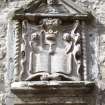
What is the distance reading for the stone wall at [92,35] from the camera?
424cm

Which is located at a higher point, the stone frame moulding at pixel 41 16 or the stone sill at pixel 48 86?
the stone frame moulding at pixel 41 16

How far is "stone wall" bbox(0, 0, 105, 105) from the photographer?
167 inches

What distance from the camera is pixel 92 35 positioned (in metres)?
4.39

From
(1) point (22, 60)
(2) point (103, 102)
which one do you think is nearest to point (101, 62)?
(2) point (103, 102)

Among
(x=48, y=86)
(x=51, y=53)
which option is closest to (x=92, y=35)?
(x=51, y=53)

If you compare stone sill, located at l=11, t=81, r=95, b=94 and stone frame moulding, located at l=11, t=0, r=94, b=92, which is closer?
stone sill, located at l=11, t=81, r=95, b=94

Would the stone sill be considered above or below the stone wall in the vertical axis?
below

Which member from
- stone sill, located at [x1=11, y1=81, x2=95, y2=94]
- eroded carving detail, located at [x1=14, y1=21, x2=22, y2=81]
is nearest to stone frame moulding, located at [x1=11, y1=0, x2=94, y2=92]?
eroded carving detail, located at [x1=14, y1=21, x2=22, y2=81]

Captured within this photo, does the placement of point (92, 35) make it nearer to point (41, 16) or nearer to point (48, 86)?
point (41, 16)

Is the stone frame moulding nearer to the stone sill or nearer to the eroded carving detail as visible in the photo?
the eroded carving detail

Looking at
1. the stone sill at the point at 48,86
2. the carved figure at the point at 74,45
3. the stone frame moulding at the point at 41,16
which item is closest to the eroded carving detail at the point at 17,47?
the stone frame moulding at the point at 41,16

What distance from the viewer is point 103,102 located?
4.10 m

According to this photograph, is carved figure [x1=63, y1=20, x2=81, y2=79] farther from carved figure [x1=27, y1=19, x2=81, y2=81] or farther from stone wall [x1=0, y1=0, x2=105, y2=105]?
stone wall [x1=0, y1=0, x2=105, y2=105]

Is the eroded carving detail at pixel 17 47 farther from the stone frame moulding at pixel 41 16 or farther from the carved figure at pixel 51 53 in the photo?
the carved figure at pixel 51 53
